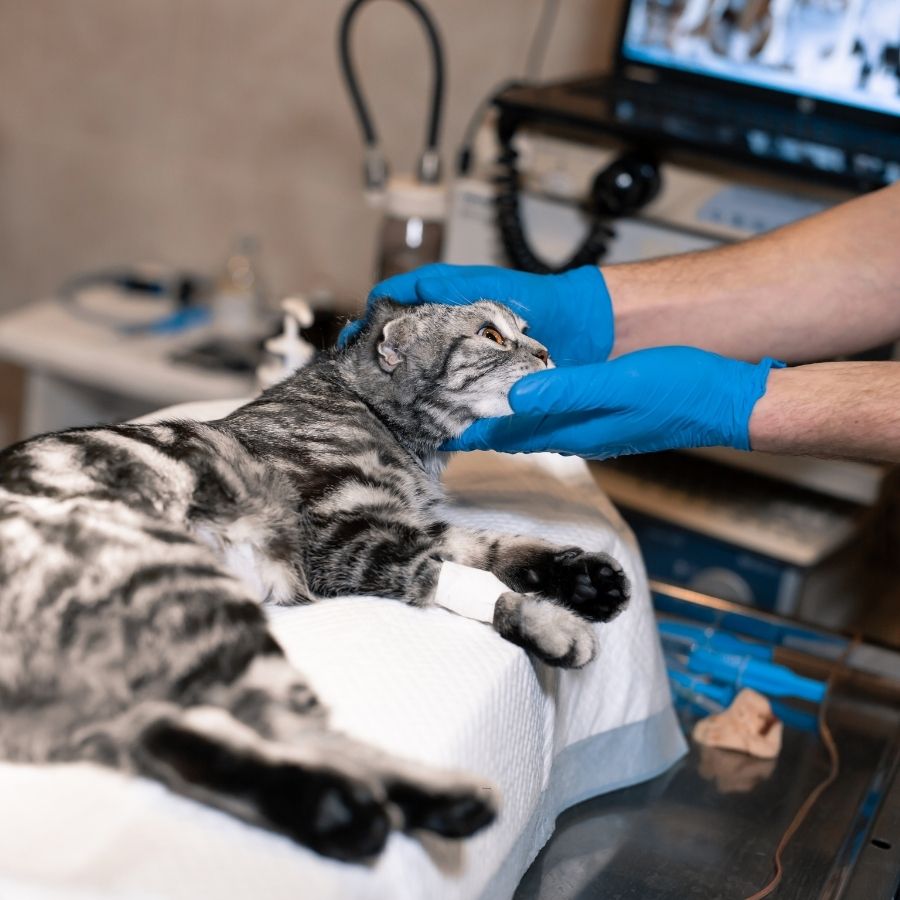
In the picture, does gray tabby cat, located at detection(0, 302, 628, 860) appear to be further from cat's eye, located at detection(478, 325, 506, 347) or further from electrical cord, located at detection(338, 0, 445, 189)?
electrical cord, located at detection(338, 0, 445, 189)

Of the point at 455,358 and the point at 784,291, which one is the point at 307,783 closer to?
the point at 455,358

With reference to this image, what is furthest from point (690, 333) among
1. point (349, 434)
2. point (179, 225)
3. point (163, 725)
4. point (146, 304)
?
point (179, 225)

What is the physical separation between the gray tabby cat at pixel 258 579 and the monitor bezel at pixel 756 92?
0.96m

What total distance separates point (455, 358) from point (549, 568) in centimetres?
29

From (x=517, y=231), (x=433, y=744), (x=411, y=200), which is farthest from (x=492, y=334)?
(x=411, y=200)

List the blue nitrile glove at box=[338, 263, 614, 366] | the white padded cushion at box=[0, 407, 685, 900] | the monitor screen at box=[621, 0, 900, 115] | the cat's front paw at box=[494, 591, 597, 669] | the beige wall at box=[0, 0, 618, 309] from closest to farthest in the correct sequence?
the white padded cushion at box=[0, 407, 685, 900]
the cat's front paw at box=[494, 591, 597, 669]
the blue nitrile glove at box=[338, 263, 614, 366]
the monitor screen at box=[621, 0, 900, 115]
the beige wall at box=[0, 0, 618, 309]

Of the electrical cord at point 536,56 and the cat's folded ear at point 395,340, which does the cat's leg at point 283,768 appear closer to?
the cat's folded ear at point 395,340

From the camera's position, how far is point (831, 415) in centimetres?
114

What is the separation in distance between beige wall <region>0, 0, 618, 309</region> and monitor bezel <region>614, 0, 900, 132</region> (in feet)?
1.18

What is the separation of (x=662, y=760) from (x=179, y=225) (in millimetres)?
2087

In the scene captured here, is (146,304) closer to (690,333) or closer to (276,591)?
(690,333)

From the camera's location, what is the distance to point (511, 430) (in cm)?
115

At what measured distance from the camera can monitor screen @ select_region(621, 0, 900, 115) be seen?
5.86ft

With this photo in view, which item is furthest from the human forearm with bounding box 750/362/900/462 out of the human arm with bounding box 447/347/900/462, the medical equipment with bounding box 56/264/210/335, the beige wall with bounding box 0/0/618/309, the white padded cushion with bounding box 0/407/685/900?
the medical equipment with bounding box 56/264/210/335
